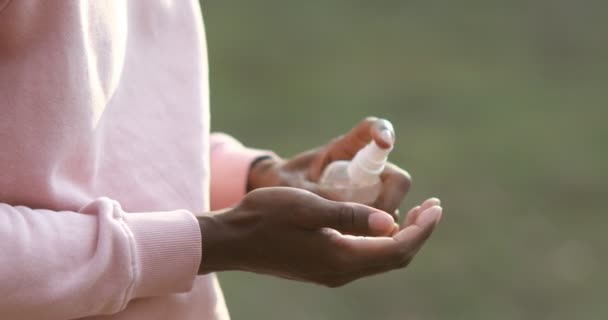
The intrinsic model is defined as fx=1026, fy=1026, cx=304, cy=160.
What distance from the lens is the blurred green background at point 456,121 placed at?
308 cm

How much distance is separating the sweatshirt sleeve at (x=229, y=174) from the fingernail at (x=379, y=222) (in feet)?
1.25

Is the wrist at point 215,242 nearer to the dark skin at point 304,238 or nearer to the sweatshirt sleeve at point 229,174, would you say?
the dark skin at point 304,238

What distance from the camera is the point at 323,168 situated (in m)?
1.42

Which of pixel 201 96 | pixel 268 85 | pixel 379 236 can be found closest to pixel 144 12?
pixel 201 96

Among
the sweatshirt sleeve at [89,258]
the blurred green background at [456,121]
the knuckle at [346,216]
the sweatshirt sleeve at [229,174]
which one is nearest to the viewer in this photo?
the sweatshirt sleeve at [89,258]

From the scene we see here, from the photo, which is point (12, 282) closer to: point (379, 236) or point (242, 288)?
point (379, 236)

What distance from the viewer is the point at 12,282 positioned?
0.94 meters

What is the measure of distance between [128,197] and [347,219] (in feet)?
0.76

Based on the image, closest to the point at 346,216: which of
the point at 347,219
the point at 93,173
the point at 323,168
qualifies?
the point at 347,219

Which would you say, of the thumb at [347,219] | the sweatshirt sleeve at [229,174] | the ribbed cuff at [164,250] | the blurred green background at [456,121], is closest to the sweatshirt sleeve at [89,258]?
the ribbed cuff at [164,250]

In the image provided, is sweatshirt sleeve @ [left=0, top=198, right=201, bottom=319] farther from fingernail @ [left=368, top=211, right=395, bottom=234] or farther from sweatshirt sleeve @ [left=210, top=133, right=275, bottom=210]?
sweatshirt sleeve @ [left=210, top=133, right=275, bottom=210]

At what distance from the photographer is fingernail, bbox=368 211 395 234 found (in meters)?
1.07

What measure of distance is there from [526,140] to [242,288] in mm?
1525

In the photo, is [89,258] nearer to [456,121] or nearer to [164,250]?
[164,250]
